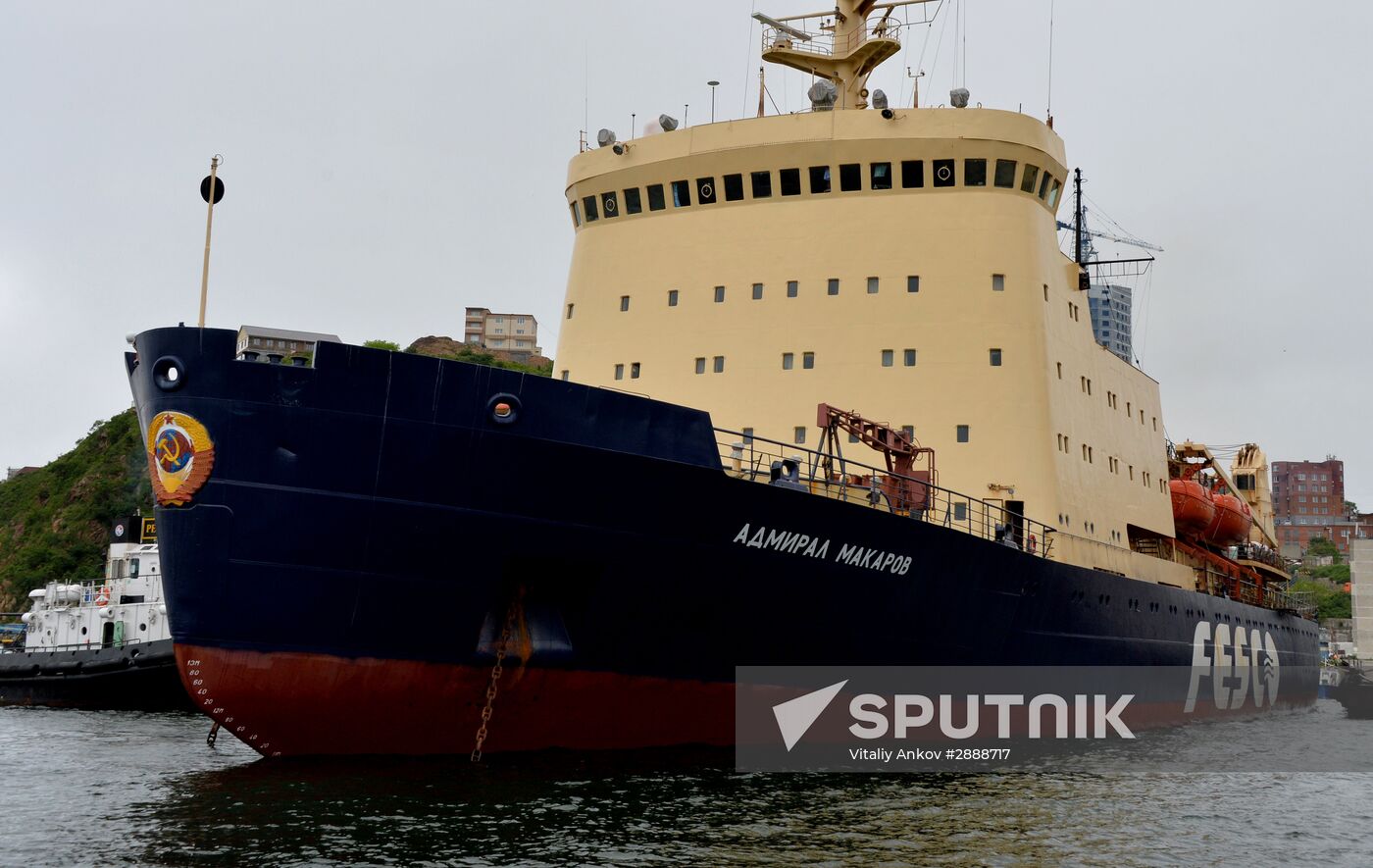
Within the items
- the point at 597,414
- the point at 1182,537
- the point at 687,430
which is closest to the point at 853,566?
the point at 687,430

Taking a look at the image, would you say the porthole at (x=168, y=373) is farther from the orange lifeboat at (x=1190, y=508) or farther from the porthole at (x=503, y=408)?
the orange lifeboat at (x=1190, y=508)

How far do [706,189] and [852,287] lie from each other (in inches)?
107

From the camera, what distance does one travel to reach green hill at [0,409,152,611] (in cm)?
6456

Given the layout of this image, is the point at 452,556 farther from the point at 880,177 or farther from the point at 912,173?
the point at 912,173

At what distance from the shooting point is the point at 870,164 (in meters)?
19.3

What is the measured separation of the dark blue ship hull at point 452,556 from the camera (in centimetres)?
1252

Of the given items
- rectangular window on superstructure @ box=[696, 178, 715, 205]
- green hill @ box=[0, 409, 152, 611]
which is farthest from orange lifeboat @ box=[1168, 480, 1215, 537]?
green hill @ box=[0, 409, 152, 611]

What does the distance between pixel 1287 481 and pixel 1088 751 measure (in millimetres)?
158441

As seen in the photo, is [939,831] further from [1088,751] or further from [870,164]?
[870,164]

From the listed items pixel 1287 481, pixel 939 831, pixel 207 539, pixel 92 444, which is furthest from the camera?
pixel 1287 481

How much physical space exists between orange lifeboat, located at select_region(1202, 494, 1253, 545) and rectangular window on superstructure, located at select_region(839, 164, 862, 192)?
15.3 meters

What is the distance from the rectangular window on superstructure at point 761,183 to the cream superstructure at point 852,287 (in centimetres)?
2

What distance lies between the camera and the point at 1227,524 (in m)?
30.4

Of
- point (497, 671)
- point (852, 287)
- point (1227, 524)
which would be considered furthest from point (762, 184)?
point (1227, 524)
